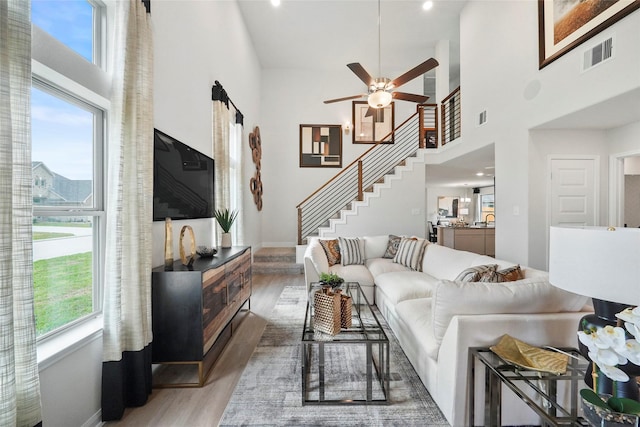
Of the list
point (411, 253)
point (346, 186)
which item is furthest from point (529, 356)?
point (346, 186)

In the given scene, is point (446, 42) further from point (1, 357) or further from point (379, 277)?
point (1, 357)

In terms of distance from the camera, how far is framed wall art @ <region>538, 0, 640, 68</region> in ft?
8.77

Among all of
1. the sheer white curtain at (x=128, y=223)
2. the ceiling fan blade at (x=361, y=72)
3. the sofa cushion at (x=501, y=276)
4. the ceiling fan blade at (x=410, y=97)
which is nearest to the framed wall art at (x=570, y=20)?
the ceiling fan blade at (x=410, y=97)

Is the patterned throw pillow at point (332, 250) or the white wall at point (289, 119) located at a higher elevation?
the white wall at point (289, 119)

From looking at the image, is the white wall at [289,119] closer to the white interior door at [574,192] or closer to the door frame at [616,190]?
the white interior door at [574,192]

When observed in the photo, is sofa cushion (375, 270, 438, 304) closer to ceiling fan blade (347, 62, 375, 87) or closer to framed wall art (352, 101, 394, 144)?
ceiling fan blade (347, 62, 375, 87)

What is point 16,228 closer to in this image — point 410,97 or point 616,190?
point 410,97

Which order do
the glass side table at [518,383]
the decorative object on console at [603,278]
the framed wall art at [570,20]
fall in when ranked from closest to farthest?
the decorative object on console at [603,278], the glass side table at [518,383], the framed wall art at [570,20]

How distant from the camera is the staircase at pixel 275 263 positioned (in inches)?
236

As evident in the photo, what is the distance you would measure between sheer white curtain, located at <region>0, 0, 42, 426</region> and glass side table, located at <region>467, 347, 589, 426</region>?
2.09 meters

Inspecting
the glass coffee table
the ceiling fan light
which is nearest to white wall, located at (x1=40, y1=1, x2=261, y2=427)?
the glass coffee table

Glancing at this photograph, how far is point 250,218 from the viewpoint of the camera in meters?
6.21

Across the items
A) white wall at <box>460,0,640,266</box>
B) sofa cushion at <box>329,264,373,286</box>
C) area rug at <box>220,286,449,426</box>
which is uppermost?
white wall at <box>460,0,640,266</box>

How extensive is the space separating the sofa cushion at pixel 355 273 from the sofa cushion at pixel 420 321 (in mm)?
1252
